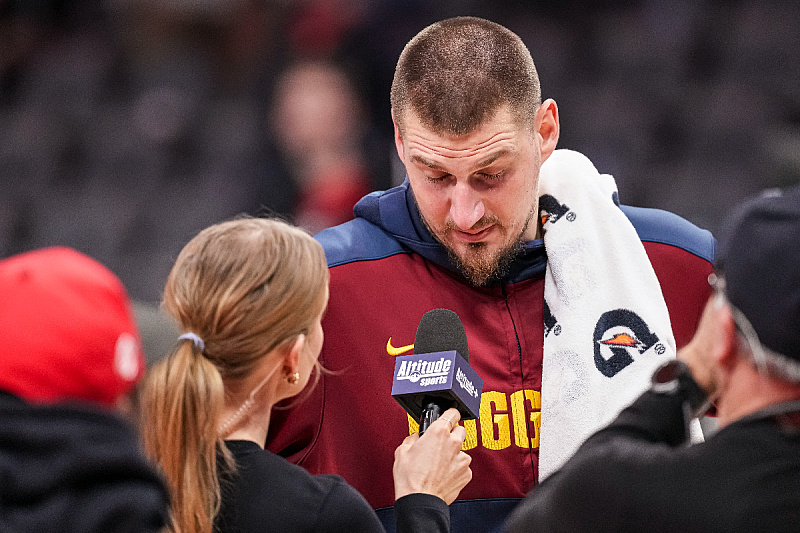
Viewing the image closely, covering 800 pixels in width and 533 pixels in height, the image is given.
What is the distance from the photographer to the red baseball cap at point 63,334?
100cm

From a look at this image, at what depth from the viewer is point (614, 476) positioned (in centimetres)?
112

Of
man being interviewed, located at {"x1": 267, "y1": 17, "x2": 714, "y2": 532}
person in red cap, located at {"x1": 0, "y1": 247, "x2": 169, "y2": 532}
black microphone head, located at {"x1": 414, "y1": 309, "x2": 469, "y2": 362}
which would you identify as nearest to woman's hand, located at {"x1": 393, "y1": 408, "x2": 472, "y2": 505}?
black microphone head, located at {"x1": 414, "y1": 309, "x2": 469, "y2": 362}

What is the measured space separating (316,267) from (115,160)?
3235mm

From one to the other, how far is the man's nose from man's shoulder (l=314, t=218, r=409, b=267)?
0.18 metres

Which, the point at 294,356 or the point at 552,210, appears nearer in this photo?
the point at 294,356

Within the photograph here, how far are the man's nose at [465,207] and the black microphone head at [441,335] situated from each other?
25 cm

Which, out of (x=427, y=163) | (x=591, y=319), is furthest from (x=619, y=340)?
(x=427, y=163)

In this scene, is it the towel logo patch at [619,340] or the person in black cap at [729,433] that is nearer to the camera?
the person in black cap at [729,433]

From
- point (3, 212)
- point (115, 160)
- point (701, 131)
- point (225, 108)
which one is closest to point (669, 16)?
point (701, 131)

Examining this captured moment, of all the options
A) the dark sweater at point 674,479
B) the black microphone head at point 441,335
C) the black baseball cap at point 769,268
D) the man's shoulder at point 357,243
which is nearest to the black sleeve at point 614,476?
the dark sweater at point 674,479

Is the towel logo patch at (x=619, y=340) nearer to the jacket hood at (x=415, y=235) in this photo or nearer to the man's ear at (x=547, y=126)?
the jacket hood at (x=415, y=235)

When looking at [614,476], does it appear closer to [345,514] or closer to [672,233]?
[345,514]

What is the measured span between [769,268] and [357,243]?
1014mm

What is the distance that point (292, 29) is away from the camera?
14.4 ft
